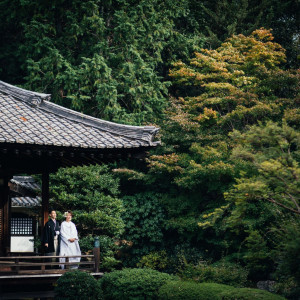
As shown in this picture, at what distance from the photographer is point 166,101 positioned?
23.2m

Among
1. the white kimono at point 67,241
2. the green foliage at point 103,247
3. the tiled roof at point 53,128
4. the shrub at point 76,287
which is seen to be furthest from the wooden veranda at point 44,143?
the green foliage at point 103,247

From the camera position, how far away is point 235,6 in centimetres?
2591

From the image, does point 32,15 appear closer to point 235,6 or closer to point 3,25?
point 3,25

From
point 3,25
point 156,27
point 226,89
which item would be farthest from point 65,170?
point 3,25

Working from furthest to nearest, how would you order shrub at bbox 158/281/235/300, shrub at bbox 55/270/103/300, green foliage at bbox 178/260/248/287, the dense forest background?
the dense forest background < green foliage at bbox 178/260/248/287 < shrub at bbox 158/281/235/300 < shrub at bbox 55/270/103/300

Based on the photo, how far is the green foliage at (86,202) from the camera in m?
17.5

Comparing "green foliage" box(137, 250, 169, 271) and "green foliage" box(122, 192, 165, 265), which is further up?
"green foliage" box(122, 192, 165, 265)

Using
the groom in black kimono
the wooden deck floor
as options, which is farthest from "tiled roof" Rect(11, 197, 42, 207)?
the wooden deck floor

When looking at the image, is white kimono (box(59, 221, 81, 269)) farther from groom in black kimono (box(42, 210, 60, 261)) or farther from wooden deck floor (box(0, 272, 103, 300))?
wooden deck floor (box(0, 272, 103, 300))

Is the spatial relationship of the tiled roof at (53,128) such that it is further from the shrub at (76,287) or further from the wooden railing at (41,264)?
the shrub at (76,287)

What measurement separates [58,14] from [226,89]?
8.42 m

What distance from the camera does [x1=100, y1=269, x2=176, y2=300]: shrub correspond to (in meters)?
12.6

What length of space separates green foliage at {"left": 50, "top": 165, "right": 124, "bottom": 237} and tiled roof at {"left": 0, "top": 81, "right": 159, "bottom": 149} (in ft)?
17.9

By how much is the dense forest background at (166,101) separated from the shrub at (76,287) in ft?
14.1
